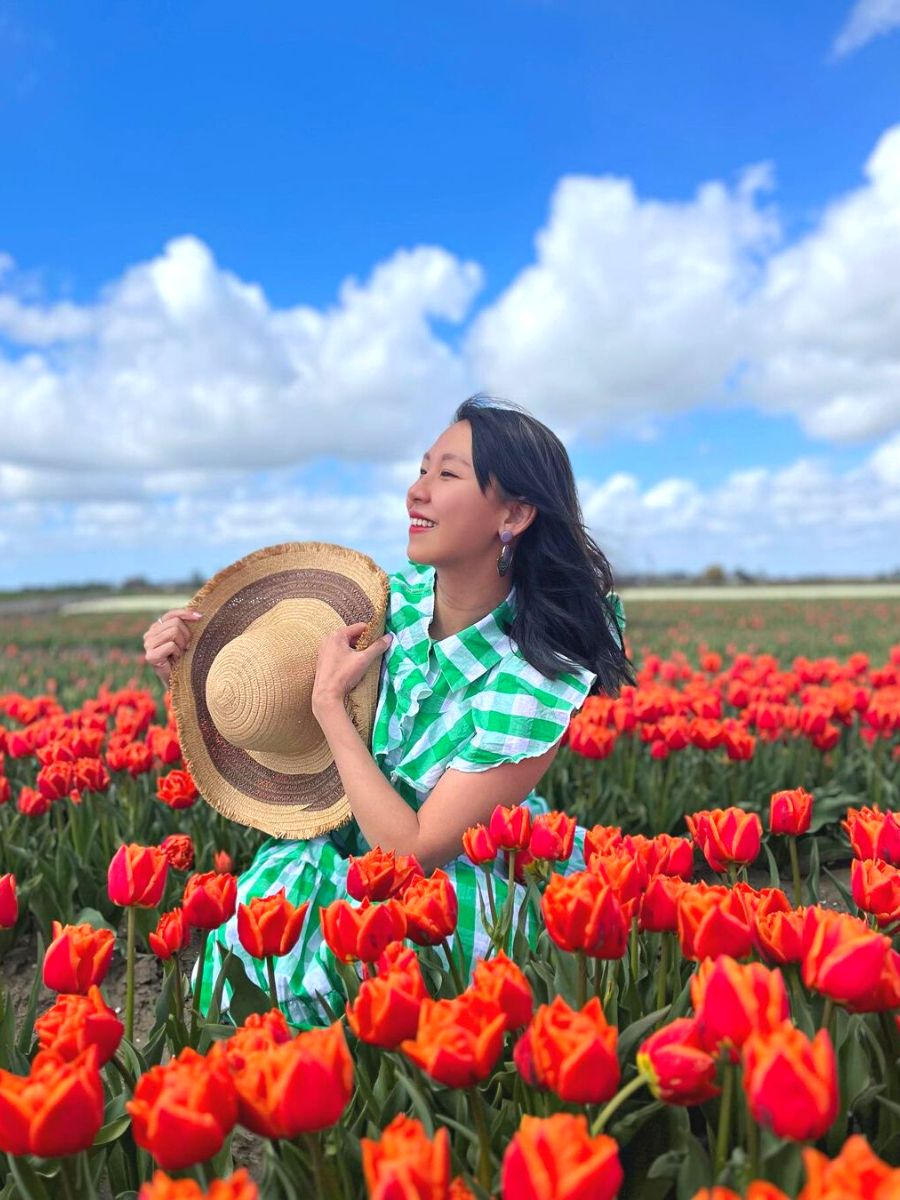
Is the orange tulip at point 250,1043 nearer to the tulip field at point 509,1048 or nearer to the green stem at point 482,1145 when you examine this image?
the tulip field at point 509,1048

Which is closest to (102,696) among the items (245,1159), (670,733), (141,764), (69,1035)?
(141,764)

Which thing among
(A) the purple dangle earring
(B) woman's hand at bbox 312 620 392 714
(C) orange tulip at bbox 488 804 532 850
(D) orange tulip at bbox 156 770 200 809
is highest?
(A) the purple dangle earring

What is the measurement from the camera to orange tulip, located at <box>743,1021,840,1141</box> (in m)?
1.11

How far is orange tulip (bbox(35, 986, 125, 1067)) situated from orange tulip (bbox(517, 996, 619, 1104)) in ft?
2.23

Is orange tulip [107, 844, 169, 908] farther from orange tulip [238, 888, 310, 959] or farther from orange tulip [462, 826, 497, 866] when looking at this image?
orange tulip [462, 826, 497, 866]

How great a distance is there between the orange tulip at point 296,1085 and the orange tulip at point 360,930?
0.46 meters

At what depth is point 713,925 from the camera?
5.13 ft

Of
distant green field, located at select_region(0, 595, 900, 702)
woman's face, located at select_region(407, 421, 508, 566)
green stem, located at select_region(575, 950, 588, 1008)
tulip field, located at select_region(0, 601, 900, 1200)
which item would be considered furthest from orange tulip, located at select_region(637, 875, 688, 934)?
distant green field, located at select_region(0, 595, 900, 702)

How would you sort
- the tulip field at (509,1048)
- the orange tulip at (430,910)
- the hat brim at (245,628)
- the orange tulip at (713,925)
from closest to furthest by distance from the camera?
the tulip field at (509,1048) → the orange tulip at (713,925) → the orange tulip at (430,910) → the hat brim at (245,628)

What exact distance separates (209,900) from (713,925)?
1.05 metres

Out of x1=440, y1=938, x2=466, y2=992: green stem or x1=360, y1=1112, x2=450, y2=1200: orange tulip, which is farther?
x1=440, y1=938, x2=466, y2=992: green stem

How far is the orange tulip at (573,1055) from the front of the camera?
1.23m

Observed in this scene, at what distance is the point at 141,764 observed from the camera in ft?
13.1

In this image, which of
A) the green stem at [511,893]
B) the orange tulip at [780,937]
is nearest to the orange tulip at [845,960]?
the orange tulip at [780,937]
